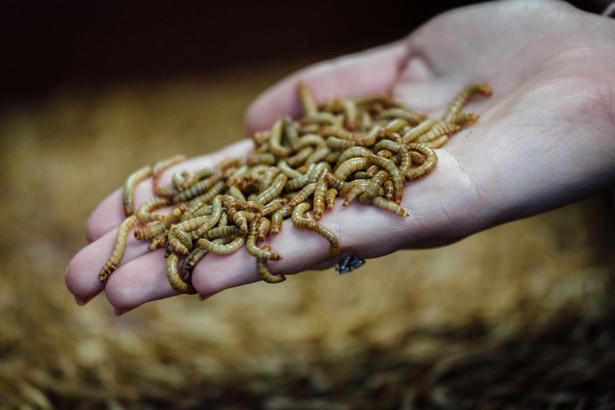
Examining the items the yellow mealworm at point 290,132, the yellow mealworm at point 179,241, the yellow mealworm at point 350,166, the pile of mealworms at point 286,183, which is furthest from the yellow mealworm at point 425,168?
the yellow mealworm at point 179,241

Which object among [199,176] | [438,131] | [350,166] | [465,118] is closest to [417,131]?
[438,131]

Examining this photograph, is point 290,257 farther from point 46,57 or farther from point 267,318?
point 46,57

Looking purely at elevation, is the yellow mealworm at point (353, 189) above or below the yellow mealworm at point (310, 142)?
below

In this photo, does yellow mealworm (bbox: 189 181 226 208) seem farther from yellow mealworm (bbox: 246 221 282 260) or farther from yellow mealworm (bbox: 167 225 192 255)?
yellow mealworm (bbox: 246 221 282 260)

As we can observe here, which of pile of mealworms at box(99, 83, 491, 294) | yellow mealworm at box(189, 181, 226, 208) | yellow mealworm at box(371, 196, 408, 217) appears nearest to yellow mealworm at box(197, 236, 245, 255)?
pile of mealworms at box(99, 83, 491, 294)

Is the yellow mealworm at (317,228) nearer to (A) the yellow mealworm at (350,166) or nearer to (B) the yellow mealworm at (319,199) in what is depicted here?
(B) the yellow mealworm at (319,199)

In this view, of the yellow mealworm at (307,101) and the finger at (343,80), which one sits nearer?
the yellow mealworm at (307,101)

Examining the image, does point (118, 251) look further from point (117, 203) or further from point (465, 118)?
point (465, 118)
